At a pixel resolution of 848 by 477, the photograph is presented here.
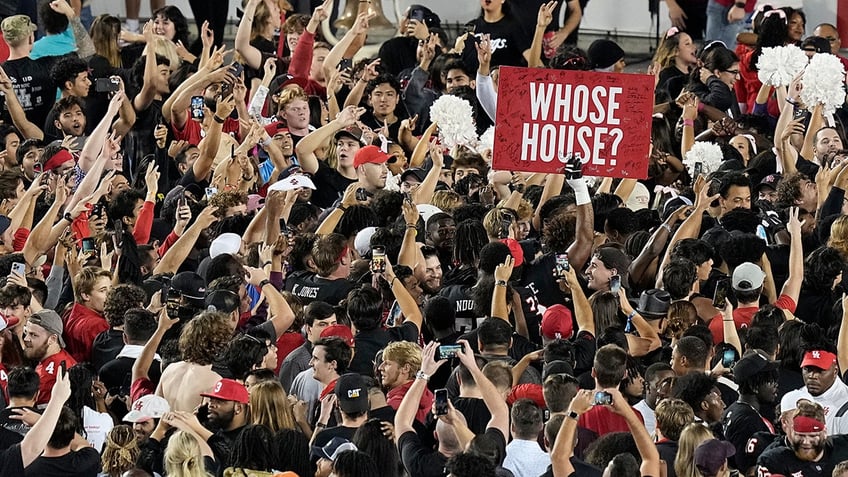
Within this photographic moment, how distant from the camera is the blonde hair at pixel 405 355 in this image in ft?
30.2

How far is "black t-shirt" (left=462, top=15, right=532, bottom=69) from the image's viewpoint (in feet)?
54.6

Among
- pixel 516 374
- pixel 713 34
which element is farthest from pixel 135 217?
pixel 713 34

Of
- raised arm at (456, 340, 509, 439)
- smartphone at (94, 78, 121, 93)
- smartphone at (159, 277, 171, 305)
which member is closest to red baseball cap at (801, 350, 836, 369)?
raised arm at (456, 340, 509, 439)

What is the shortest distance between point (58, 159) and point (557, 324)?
442 centimetres

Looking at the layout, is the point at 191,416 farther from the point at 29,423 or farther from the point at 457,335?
the point at 457,335

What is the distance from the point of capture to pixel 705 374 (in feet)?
A: 29.3

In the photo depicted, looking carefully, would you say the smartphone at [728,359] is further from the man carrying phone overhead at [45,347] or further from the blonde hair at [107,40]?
the blonde hair at [107,40]

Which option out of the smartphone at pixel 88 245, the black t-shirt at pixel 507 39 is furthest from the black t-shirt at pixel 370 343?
the black t-shirt at pixel 507 39

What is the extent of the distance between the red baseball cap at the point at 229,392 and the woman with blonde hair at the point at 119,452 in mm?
422

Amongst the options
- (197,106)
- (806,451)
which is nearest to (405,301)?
(806,451)

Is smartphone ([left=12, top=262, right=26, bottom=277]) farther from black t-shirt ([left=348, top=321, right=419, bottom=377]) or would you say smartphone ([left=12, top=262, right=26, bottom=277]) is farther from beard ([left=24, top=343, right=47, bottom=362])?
black t-shirt ([left=348, top=321, right=419, bottom=377])

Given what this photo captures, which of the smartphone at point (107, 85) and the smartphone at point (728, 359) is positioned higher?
the smartphone at point (107, 85)

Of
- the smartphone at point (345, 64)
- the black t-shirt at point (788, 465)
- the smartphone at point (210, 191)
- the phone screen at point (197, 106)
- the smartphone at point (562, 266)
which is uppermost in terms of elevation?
the phone screen at point (197, 106)

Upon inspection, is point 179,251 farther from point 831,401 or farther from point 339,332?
point 831,401
